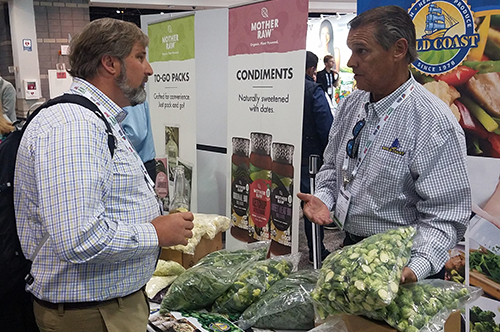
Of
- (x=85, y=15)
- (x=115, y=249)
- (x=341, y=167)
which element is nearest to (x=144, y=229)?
(x=115, y=249)

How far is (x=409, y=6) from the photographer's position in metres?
2.44

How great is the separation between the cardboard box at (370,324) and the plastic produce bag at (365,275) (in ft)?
0.16

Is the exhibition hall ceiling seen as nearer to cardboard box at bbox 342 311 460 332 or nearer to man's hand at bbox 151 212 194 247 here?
man's hand at bbox 151 212 194 247

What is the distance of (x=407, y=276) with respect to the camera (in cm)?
138

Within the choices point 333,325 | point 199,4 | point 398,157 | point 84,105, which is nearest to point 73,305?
point 84,105

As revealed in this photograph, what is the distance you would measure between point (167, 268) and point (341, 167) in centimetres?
123

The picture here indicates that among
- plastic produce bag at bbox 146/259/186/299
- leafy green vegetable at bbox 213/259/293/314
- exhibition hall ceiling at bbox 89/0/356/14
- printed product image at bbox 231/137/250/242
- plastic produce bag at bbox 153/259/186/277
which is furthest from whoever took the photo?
exhibition hall ceiling at bbox 89/0/356/14

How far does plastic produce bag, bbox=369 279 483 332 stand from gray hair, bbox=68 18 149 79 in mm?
1162

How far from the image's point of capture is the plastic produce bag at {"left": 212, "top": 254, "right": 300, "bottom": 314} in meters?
2.06

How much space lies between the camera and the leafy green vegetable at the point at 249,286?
6.74ft

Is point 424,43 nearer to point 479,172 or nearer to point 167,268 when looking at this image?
point 479,172

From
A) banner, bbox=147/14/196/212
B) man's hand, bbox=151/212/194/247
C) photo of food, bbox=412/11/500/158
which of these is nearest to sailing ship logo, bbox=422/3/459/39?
photo of food, bbox=412/11/500/158

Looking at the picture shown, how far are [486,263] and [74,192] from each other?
6.67 feet

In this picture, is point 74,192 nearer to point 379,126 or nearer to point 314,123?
point 379,126
